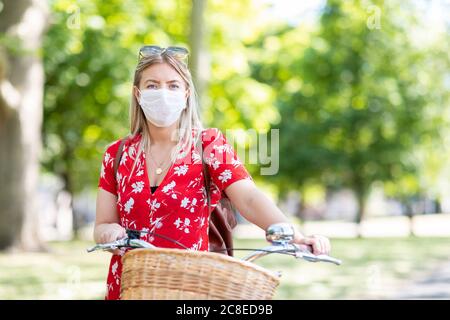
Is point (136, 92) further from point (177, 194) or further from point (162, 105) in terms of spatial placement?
point (177, 194)

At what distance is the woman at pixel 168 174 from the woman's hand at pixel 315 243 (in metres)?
0.20

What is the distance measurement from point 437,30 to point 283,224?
25.3 m

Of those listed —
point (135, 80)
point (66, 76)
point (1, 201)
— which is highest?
point (66, 76)

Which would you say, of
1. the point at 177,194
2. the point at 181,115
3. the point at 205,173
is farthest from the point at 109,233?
the point at 181,115

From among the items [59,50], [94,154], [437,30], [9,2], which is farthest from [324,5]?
[9,2]

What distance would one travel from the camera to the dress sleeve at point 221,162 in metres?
2.83

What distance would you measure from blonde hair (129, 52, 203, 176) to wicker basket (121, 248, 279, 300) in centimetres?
65

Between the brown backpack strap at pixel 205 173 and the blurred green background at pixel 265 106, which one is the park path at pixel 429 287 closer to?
the blurred green background at pixel 265 106

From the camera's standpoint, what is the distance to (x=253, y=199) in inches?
110

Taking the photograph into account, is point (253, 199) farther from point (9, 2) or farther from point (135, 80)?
point (9, 2)

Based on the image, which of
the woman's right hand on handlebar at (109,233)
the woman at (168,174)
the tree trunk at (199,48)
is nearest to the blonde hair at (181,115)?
the woman at (168,174)

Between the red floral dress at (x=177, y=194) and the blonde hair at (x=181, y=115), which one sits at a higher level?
the blonde hair at (x=181, y=115)

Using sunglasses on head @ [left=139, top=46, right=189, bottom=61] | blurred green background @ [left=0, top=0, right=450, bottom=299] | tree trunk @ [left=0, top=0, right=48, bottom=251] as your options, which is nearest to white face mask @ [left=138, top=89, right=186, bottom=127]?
sunglasses on head @ [left=139, top=46, right=189, bottom=61]

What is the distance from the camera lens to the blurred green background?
12125 mm
